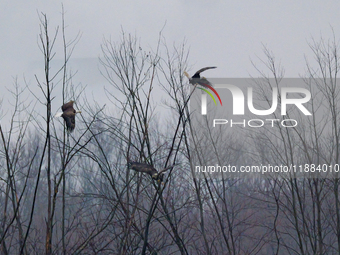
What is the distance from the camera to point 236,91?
639cm

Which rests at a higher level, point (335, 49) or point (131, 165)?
point (335, 49)

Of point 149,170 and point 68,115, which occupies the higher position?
point 68,115

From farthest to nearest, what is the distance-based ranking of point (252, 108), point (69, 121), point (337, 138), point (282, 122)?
point (252, 108)
point (282, 122)
point (337, 138)
point (69, 121)

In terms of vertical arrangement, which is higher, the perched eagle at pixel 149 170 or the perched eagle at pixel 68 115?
the perched eagle at pixel 68 115

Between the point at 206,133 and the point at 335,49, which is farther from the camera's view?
the point at 206,133

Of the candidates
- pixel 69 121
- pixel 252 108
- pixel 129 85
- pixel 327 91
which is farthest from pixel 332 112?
pixel 69 121

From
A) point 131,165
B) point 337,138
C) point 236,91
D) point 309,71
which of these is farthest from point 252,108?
point 131,165

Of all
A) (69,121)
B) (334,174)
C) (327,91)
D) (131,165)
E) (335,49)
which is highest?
(335,49)

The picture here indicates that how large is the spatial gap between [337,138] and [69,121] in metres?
3.72

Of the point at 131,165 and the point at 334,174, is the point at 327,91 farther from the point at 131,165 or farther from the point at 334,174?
the point at 131,165

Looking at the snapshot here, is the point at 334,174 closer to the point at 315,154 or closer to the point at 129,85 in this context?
the point at 315,154

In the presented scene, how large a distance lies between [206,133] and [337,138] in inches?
81.7

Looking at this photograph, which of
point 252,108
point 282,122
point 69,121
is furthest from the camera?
point 252,108

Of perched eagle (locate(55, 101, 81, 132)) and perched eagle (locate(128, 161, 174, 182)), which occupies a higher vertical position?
perched eagle (locate(55, 101, 81, 132))
